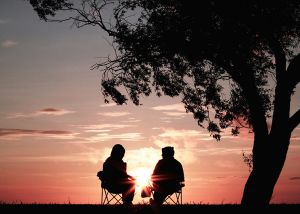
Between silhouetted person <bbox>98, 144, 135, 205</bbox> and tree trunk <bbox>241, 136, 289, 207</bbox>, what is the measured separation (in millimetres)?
3522

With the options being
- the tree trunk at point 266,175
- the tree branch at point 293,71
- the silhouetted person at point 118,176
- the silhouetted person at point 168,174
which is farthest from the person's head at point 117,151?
the tree branch at point 293,71

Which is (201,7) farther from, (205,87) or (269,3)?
(205,87)

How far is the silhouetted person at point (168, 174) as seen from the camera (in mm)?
14062

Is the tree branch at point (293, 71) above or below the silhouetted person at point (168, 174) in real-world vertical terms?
above

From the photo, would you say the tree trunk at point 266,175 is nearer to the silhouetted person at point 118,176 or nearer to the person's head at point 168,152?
the person's head at point 168,152

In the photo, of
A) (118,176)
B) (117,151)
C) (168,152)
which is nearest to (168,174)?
(168,152)

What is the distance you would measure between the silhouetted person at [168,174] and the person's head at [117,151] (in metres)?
1.15

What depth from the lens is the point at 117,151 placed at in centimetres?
1387

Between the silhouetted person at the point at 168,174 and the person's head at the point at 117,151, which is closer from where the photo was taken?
the person's head at the point at 117,151

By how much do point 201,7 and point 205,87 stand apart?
3.39 meters

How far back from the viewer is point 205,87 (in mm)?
16922

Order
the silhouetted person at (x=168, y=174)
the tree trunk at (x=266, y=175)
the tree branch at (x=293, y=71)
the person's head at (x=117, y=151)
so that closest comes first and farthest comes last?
the person's head at (x=117, y=151) → the silhouetted person at (x=168, y=174) → the tree trunk at (x=266, y=175) → the tree branch at (x=293, y=71)
